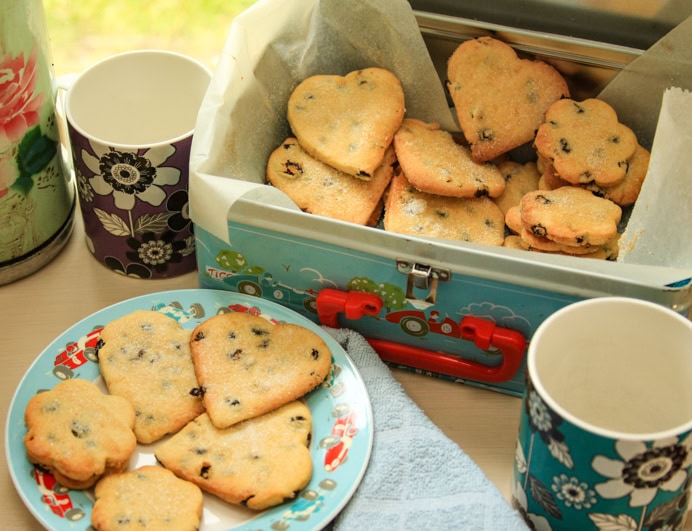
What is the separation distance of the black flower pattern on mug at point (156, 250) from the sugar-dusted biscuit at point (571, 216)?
0.31 metres

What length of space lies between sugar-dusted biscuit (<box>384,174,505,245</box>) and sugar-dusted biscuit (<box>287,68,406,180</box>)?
0.03m

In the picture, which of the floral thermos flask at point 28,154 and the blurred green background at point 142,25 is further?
the blurred green background at point 142,25

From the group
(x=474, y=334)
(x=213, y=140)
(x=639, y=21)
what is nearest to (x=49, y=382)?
(x=213, y=140)

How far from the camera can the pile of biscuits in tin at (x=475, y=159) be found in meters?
0.76

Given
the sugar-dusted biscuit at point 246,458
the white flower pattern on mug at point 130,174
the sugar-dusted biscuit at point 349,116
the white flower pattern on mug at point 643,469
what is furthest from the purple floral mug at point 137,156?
the white flower pattern on mug at point 643,469

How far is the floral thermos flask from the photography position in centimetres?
73

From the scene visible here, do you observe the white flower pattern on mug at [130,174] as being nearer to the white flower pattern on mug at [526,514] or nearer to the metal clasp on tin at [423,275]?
the metal clasp on tin at [423,275]

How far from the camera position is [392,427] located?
27.8 inches

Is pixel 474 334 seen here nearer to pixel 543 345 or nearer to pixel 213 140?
pixel 543 345

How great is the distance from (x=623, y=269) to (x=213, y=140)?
332 mm

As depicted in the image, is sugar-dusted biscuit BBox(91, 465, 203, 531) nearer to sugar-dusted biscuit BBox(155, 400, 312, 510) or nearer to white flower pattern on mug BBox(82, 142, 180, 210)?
sugar-dusted biscuit BBox(155, 400, 312, 510)

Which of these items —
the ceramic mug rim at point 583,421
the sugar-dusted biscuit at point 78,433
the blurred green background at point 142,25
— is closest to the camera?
the ceramic mug rim at point 583,421

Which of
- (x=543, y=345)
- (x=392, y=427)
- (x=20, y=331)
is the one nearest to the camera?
(x=543, y=345)

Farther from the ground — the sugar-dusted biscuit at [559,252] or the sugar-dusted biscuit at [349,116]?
the sugar-dusted biscuit at [349,116]
